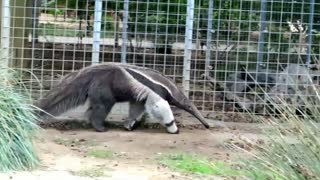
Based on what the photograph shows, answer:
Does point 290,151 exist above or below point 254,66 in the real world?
below

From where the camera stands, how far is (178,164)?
742 centimetres

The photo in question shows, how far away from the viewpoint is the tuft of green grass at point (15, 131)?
6.64 meters

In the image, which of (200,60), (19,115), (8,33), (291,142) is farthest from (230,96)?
(291,142)

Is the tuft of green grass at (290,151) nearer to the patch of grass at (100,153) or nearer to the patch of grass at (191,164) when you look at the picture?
the patch of grass at (191,164)

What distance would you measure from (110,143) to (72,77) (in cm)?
139

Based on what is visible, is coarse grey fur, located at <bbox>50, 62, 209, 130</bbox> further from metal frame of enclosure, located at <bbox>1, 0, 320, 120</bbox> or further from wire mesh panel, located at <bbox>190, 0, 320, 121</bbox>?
wire mesh panel, located at <bbox>190, 0, 320, 121</bbox>

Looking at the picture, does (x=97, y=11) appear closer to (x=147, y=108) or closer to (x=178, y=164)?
(x=147, y=108)

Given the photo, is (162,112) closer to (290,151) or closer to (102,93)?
(102,93)

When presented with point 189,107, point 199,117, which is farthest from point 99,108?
point 199,117

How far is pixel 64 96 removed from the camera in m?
9.53

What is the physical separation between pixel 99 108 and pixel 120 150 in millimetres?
1414

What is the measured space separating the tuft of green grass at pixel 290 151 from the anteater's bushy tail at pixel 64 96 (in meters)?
4.79

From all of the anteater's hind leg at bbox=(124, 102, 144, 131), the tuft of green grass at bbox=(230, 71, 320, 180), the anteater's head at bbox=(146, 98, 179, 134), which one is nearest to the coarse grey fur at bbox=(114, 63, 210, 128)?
the anteater's head at bbox=(146, 98, 179, 134)

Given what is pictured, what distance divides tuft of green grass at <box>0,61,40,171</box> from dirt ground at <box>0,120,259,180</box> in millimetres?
150
